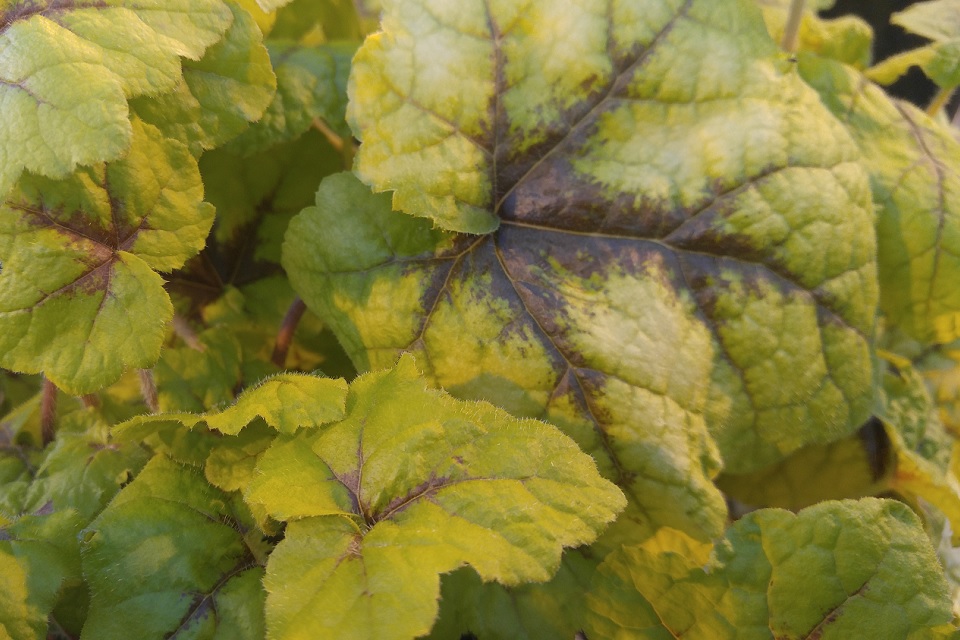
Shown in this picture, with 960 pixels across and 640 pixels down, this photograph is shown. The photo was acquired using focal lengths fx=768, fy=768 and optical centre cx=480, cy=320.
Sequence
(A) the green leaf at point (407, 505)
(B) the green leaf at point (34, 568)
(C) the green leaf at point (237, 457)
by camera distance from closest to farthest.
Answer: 1. (A) the green leaf at point (407, 505)
2. (B) the green leaf at point (34, 568)
3. (C) the green leaf at point (237, 457)

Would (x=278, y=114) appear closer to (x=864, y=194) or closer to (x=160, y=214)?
(x=160, y=214)

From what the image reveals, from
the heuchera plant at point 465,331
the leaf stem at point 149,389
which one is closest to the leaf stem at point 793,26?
the heuchera plant at point 465,331

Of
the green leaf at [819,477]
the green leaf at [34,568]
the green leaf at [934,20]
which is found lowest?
the green leaf at [819,477]

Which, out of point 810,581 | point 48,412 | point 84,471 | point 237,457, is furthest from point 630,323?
point 48,412

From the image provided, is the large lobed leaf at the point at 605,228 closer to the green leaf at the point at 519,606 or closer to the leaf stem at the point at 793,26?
the green leaf at the point at 519,606

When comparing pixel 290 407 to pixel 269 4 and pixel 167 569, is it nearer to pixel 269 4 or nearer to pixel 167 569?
pixel 167 569

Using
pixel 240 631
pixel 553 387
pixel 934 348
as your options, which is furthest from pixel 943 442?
pixel 240 631
